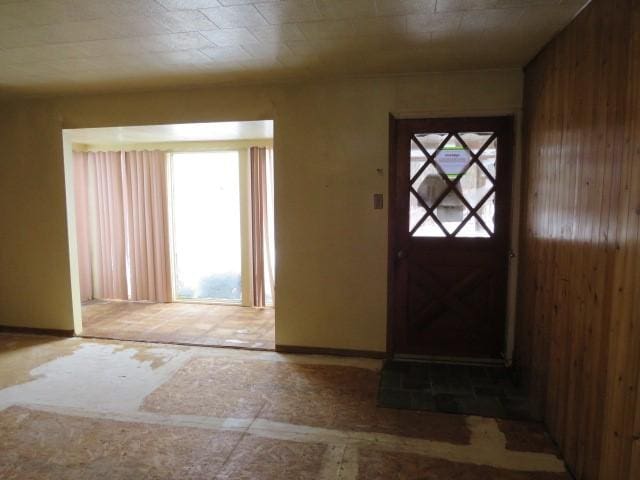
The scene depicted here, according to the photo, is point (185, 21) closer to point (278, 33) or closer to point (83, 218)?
point (278, 33)

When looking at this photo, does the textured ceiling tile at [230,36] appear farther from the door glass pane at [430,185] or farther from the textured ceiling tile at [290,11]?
the door glass pane at [430,185]

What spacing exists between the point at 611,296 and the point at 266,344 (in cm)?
289

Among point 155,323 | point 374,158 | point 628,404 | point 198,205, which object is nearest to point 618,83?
point 628,404

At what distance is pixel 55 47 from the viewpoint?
2.71 m

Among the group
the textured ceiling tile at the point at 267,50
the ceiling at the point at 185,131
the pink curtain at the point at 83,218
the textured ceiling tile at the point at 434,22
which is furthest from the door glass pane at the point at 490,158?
the pink curtain at the point at 83,218

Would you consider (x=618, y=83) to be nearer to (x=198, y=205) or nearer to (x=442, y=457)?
(x=442, y=457)

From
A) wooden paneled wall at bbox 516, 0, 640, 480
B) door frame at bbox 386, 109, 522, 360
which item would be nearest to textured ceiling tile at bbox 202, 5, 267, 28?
door frame at bbox 386, 109, 522, 360

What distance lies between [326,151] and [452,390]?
2141 mm

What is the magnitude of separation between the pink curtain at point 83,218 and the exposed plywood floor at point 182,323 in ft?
1.19

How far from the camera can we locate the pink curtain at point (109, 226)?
5547mm

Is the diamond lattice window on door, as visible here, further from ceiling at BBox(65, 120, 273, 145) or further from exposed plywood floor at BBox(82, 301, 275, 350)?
exposed plywood floor at BBox(82, 301, 275, 350)

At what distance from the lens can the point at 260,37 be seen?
2564mm

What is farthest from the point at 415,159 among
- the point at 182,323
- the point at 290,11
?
the point at 182,323

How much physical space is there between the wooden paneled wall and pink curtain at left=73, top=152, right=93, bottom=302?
18.2ft
